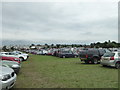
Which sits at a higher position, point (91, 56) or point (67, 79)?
point (91, 56)

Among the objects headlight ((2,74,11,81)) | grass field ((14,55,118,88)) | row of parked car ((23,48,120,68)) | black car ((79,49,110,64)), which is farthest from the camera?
black car ((79,49,110,64))

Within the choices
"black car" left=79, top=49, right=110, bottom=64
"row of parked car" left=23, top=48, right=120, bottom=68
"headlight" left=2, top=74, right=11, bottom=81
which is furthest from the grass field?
"black car" left=79, top=49, right=110, bottom=64

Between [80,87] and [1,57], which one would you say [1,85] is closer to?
[80,87]

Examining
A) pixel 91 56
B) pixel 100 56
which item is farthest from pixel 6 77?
pixel 100 56

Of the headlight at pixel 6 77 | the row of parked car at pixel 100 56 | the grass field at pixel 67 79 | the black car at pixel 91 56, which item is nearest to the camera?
the headlight at pixel 6 77

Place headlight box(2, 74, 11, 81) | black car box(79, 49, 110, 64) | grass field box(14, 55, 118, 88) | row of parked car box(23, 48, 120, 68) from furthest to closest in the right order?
1. black car box(79, 49, 110, 64)
2. row of parked car box(23, 48, 120, 68)
3. grass field box(14, 55, 118, 88)
4. headlight box(2, 74, 11, 81)

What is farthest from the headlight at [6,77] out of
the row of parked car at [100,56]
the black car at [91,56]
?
the black car at [91,56]

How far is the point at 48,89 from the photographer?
605 centimetres

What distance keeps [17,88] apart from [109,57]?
8533 mm

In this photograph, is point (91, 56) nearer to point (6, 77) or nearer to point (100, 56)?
point (100, 56)

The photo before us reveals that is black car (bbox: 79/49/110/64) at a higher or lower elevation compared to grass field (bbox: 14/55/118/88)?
higher

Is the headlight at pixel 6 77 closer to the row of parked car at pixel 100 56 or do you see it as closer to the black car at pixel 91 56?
the row of parked car at pixel 100 56

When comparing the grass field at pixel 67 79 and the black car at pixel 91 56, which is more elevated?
the black car at pixel 91 56

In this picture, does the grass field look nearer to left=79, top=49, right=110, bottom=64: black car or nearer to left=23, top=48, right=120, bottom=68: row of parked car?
left=23, top=48, right=120, bottom=68: row of parked car
